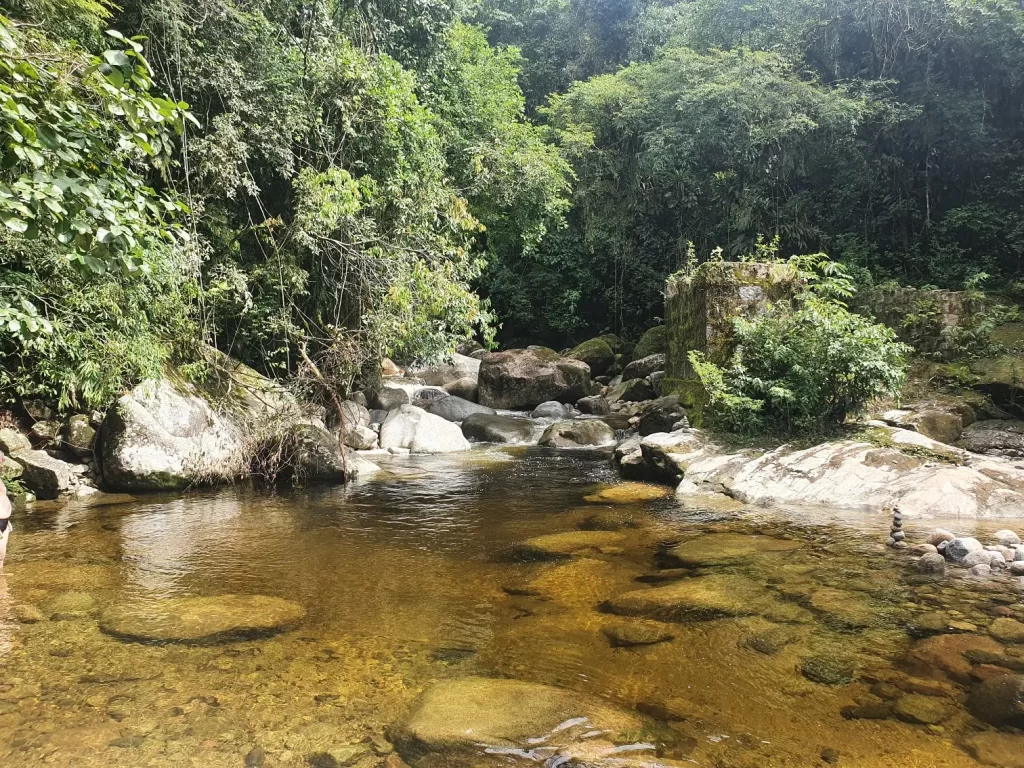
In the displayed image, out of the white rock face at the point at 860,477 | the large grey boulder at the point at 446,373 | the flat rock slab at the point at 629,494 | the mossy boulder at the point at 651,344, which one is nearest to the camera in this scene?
the white rock face at the point at 860,477

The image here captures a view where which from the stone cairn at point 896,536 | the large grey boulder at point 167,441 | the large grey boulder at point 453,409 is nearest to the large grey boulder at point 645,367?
the large grey boulder at point 453,409

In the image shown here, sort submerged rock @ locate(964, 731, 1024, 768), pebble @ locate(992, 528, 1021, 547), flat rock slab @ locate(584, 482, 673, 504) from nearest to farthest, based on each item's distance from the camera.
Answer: submerged rock @ locate(964, 731, 1024, 768), pebble @ locate(992, 528, 1021, 547), flat rock slab @ locate(584, 482, 673, 504)

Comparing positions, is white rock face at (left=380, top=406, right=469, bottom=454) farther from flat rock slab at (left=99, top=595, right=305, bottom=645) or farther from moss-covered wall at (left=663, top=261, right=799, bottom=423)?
flat rock slab at (left=99, top=595, right=305, bottom=645)

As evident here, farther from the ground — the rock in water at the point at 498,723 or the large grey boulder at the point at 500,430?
the rock in water at the point at 498,723

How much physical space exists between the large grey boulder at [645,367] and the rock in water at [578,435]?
19.0 feet

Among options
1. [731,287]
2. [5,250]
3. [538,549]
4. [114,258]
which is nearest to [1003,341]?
[731,287]

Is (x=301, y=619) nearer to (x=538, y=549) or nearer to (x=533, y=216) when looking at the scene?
(x=538, y=549)

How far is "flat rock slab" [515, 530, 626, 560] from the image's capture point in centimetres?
545

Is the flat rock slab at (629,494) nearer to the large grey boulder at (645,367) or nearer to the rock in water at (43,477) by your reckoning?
the rock in water at (43,477)

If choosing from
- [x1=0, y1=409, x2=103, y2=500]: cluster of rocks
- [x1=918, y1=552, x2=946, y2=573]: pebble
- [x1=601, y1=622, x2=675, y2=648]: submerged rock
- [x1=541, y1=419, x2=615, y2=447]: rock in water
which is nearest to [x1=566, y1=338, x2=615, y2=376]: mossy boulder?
[x1=541, y1=419, x2=615, y2=447]: rock in water

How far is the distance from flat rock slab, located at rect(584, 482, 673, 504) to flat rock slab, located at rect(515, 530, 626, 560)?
4.82ft

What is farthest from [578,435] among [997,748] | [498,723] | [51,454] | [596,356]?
[997,748]

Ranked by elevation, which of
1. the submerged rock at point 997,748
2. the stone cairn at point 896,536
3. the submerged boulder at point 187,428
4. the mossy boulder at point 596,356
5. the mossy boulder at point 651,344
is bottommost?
the submerged rock at point 997,748

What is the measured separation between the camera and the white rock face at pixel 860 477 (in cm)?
612
